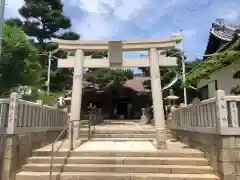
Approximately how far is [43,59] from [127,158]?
49.6 feet

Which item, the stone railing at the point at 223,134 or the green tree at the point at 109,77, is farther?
the green tree at the point at 109,77

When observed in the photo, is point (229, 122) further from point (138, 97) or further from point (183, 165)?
point (138, 97)

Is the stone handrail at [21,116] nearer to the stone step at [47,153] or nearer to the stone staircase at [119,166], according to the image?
the stone step at [47,153]

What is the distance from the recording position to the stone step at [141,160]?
239 inches

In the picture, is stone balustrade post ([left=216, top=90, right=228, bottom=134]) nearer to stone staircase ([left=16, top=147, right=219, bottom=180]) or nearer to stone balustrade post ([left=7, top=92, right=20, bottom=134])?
stone staircase ([left=16, top=147, right=219, bottom=180])

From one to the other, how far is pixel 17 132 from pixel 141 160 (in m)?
3.27

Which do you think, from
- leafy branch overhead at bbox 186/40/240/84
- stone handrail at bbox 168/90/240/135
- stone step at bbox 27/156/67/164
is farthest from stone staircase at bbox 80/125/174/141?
leafy branch overhead at bbox 186/40/240/84

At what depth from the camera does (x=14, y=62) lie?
6.69m

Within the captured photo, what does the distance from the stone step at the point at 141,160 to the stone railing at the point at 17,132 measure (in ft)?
4.23

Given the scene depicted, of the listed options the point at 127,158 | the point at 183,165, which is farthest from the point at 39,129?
the point at 183,165

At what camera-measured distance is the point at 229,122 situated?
523 centimetres

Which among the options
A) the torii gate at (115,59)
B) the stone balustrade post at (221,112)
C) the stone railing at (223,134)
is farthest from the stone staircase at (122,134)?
the stone balustrade post at (221,112)

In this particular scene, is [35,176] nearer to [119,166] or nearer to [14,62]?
[119,166]

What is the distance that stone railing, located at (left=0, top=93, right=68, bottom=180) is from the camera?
541cm
